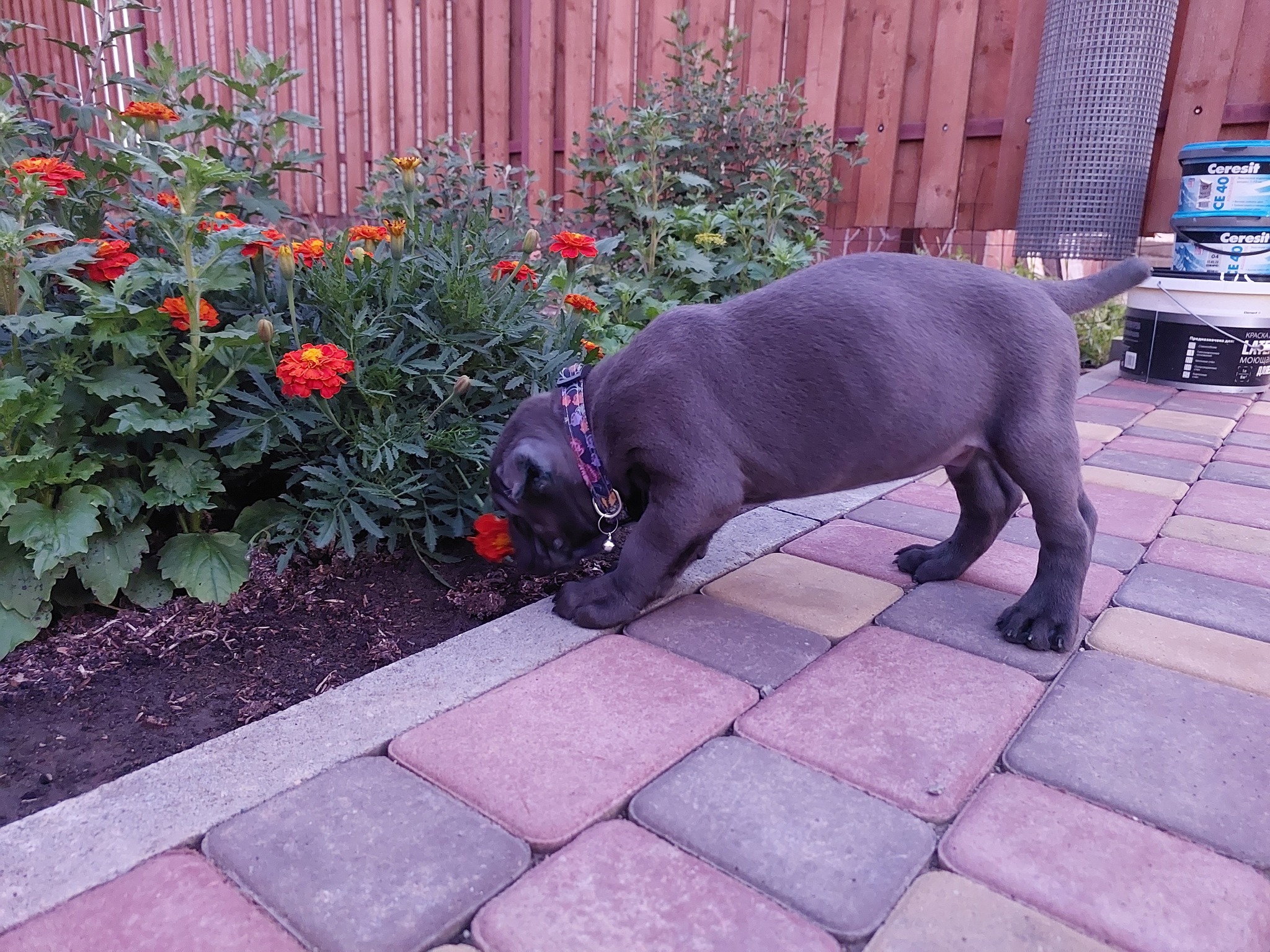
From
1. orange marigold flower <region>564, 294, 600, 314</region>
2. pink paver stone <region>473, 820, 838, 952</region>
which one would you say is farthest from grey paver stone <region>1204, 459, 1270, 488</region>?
pink paver stone <region>473, 820, 838, 952</region>

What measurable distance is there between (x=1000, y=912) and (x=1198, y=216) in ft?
14.6

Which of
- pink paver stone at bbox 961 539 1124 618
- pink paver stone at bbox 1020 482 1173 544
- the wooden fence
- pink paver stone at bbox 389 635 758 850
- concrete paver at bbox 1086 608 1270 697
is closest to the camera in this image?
pink paver stone at bbox 389 635 758 850

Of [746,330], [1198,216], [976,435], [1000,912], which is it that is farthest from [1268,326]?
[1000,912]

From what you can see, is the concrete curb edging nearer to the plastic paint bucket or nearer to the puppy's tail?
the puppy's tail

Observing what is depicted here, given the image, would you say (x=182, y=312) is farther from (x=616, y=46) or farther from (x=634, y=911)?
(x=616, y=46)

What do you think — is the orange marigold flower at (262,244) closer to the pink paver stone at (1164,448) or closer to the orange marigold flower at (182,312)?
the orange marigold flower at (182,312)

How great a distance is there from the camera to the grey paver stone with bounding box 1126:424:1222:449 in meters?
3.73

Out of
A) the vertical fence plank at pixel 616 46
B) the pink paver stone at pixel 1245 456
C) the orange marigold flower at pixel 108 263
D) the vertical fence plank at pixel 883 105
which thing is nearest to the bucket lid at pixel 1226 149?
the pink paver stone at pixel 1245 456

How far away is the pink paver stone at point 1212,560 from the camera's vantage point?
2338mm

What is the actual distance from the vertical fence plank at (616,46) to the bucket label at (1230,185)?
352cm

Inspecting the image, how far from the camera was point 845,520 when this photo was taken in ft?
9.09

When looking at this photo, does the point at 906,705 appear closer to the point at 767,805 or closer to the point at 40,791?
the point at 767,805

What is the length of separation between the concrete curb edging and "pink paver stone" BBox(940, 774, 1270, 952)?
89 cm

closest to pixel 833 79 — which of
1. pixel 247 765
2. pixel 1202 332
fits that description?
pixel 1202 332
